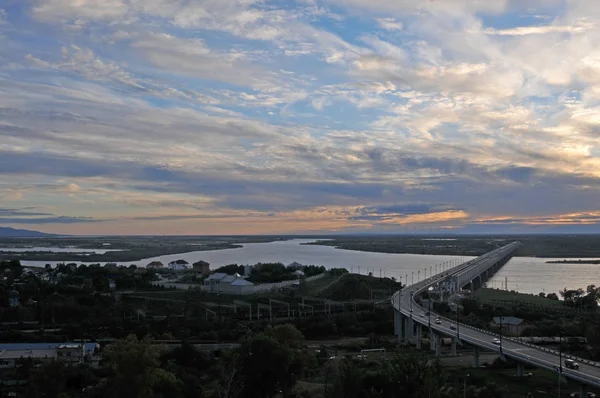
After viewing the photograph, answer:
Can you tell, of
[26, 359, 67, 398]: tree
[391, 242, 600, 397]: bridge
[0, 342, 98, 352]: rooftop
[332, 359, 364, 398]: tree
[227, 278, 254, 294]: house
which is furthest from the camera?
[227, 278, 254, 294]: house

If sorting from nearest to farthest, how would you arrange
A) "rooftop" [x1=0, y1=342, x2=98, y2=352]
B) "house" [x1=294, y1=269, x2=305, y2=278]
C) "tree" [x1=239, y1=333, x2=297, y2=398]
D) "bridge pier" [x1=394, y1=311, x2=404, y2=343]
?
A: "tree" [x1=239, y1=333, x2=297, y2=398], "rooftop" [x1=0, y1=342, x2=98, y2=352], "bridge pier" [x1=394, y1=311, x2=404, y2=343], "house" [x1=294, y1=269, x2=305, y2=278]

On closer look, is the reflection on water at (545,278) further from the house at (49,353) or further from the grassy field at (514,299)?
the house at (49,353)

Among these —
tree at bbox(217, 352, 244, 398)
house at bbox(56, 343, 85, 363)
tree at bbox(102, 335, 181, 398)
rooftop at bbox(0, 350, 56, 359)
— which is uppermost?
tree at bbox(102, 335, 181, 398)

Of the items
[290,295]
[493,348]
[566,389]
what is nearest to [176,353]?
[493,348]

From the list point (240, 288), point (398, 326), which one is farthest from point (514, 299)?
point (240, 288)

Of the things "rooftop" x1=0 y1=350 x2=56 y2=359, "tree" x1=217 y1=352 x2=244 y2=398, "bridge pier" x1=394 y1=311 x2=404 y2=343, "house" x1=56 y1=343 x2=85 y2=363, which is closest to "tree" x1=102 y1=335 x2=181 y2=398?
"tree" x1=217 y1=352 x2=244 y2=398

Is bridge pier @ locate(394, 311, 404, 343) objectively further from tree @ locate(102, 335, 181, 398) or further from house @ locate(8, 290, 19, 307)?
house @ locate(8, 290, 19, 307)

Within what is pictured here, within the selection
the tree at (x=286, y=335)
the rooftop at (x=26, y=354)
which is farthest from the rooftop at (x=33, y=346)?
the tree at (x=286, y=335)

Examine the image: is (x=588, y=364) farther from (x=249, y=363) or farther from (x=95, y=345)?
(x=95, y=345)
